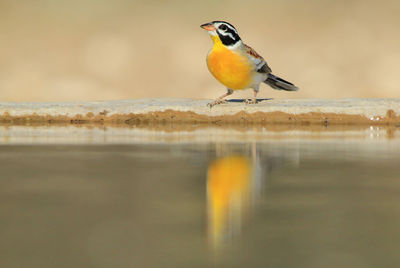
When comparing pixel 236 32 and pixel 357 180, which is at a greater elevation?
pixel 236 32

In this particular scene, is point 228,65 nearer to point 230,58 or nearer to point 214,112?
point 230,58

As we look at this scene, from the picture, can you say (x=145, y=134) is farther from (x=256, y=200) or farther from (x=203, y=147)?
(x=256, y=200)

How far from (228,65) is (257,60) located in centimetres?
41

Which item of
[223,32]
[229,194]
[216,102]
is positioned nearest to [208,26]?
[223,32]

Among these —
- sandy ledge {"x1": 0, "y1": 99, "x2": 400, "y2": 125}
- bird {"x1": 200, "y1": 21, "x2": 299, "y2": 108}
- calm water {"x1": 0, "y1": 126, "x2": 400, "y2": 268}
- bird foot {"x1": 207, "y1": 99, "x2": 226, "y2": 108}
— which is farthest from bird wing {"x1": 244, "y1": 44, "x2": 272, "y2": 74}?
calm water {"x1": 0, "y1": 126, "x2": 400, "y2": 268}

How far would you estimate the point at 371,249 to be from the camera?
1.62 metres

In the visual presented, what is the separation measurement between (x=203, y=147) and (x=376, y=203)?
7.58 feet

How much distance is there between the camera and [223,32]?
23.5ft

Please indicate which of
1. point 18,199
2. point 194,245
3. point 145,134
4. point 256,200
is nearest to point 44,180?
point 18,199

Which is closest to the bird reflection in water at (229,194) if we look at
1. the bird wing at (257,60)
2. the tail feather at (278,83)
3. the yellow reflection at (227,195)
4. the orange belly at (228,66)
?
the yellow reflection at (227,195)

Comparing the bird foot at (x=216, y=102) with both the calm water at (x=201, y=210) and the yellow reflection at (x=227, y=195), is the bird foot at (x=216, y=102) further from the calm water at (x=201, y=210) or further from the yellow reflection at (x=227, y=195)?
the yellow reflection at (x=227, y=195)

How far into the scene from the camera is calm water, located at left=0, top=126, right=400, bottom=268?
155 cm

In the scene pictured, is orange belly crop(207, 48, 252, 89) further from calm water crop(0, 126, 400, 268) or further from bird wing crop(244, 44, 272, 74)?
calm water crop(0, 126, 400, 268)

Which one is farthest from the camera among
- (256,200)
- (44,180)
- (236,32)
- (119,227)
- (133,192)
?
(236,32)
